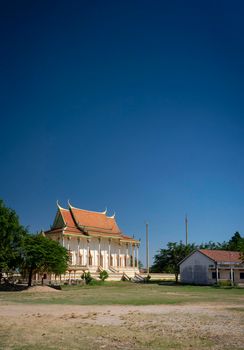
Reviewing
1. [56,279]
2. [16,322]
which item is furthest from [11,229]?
[16,322]

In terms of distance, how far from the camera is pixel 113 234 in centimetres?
7762

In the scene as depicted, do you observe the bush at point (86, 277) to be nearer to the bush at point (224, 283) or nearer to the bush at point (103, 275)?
the bush at point (103, 275)

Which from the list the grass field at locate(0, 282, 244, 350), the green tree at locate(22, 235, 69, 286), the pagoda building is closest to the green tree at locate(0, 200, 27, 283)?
the green tree at locate(22, 235, 69, 286)

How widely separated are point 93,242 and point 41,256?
2951cm

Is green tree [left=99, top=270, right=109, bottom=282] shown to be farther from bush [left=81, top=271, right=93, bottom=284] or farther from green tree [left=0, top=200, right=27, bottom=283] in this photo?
green tree [left=0, top=200, right=27, bottom=283]

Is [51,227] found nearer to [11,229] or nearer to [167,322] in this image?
[11,229]

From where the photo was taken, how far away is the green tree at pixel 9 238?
42.8m

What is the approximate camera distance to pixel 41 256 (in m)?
45.4

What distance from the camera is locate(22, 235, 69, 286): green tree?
1783 inches

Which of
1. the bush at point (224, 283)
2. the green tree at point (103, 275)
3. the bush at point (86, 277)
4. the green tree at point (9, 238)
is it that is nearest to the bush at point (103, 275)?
the green tree at point (103, 275)

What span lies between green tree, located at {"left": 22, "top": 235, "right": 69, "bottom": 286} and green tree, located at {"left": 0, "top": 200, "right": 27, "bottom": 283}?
2.99 ft

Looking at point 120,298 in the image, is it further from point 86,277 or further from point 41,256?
point 86,277

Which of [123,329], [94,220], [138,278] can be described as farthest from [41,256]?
[94,220]

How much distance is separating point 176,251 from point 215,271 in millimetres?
9741
